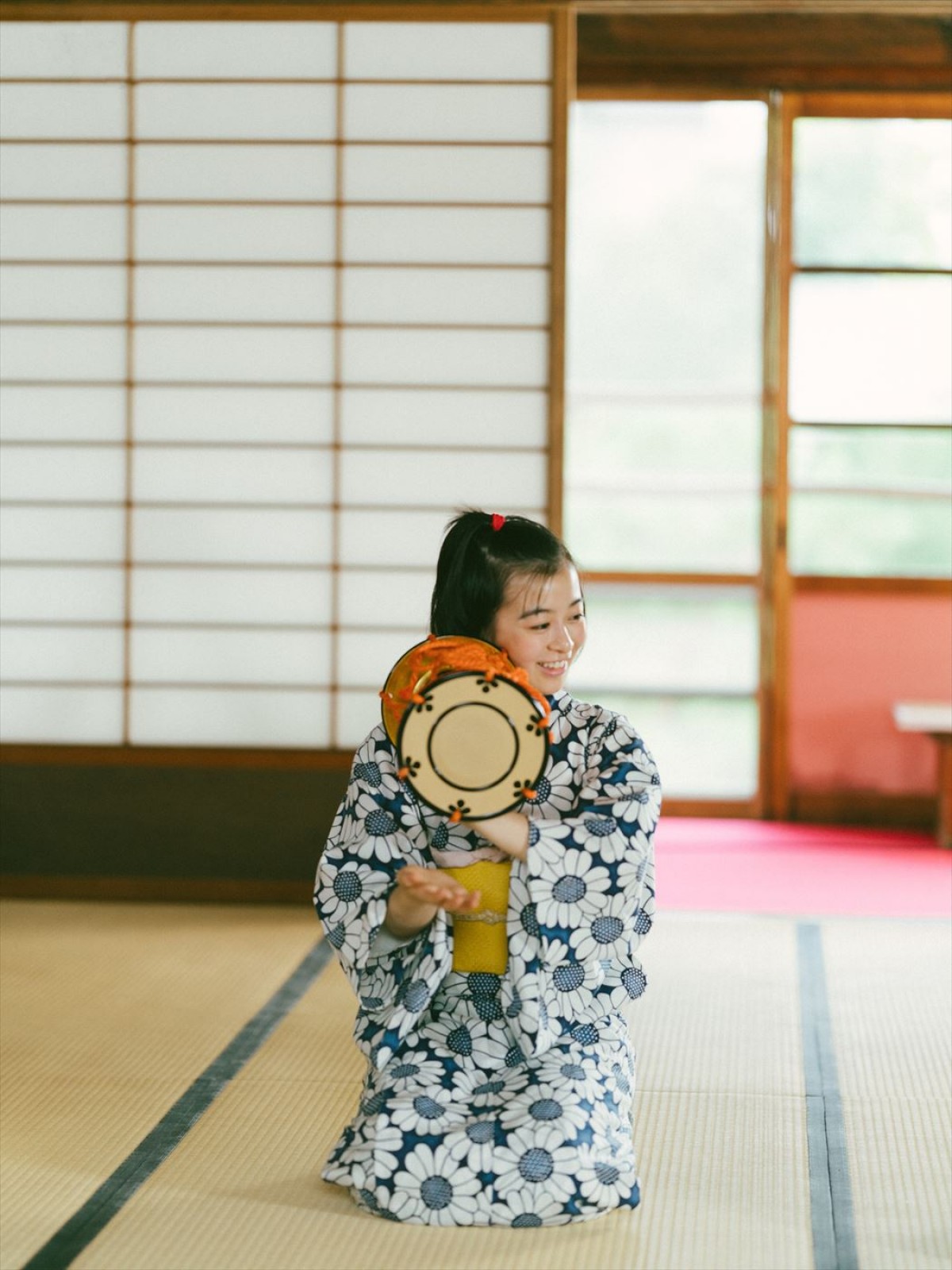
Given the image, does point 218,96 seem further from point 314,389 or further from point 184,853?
point 184,853

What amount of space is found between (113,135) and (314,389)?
846 mm

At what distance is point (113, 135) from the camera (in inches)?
152

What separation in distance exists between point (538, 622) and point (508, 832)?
294 millimetres

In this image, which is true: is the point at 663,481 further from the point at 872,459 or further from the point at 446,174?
the point at 446,174

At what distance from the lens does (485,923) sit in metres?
2.07

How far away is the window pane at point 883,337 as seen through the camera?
5.14 m

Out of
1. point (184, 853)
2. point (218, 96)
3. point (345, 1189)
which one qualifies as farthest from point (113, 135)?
point (345, 1189)

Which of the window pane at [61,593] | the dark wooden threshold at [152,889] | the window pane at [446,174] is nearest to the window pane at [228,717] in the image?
the window pane at [61,593]

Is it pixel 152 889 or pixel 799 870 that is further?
pixel 799 870

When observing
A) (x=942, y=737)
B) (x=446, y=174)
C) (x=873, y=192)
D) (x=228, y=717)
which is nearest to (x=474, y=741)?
(x=228, y=717)

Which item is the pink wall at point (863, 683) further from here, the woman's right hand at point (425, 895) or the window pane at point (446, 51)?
the woman's right hand at point (425, 895)

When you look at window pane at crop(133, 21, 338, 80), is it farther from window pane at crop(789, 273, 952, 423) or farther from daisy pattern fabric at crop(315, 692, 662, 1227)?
daisy pattern fabric at crop(315, 692, 662, 1227)


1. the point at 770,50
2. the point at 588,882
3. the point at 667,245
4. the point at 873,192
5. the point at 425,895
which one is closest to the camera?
the point at 425,895

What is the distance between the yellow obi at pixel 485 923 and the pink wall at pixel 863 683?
3.35 m
